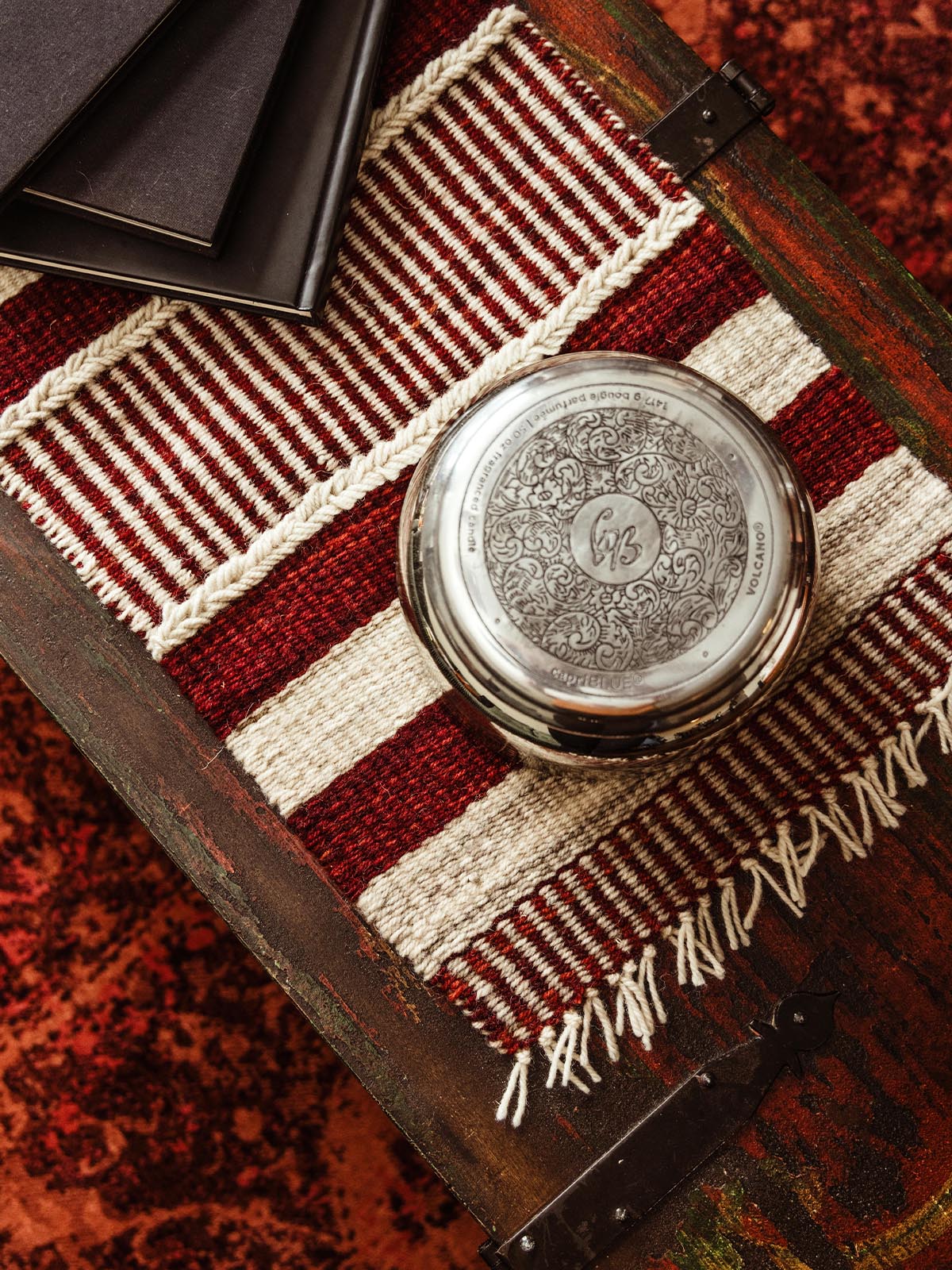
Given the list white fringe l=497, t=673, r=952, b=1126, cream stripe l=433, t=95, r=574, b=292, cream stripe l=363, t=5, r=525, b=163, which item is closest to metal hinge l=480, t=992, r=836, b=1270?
white fringe l=497, t=673, r=952, b=1126

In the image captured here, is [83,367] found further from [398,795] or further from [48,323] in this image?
[398,795]

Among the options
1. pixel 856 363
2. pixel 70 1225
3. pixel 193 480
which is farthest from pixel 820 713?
pixel 70 1225

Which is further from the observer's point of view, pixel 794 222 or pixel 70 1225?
pixel 70 1225

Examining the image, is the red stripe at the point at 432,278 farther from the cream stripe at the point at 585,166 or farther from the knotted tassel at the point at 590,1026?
the knotted tassel at the point at 590,1026

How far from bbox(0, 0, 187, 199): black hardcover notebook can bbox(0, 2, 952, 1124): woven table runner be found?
0.09 m

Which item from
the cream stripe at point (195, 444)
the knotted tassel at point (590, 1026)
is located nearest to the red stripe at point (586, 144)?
the cream stripe at point (195, 444)

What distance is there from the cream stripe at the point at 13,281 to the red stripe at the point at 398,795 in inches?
12.3

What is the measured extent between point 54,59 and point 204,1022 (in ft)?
2.00

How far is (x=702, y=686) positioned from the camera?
1.27 ft

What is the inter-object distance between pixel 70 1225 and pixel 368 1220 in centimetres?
22

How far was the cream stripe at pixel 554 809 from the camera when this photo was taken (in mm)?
486

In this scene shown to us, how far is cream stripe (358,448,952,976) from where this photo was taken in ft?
1.59

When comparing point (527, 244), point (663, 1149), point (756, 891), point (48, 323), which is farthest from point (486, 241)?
point (663, 1149)

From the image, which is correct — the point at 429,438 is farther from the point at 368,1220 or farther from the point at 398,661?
the point at 368,1220
